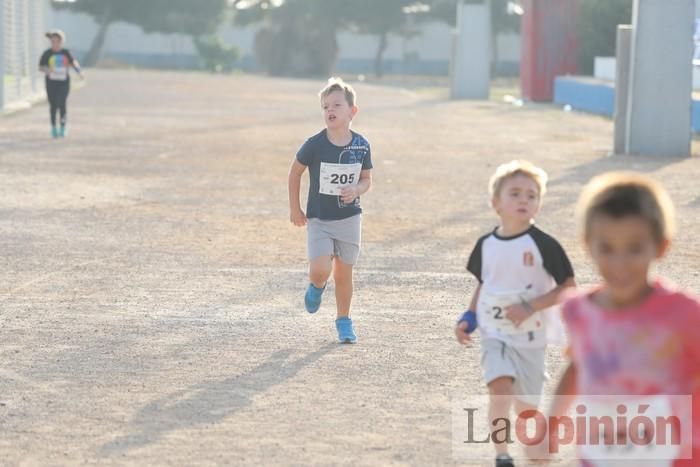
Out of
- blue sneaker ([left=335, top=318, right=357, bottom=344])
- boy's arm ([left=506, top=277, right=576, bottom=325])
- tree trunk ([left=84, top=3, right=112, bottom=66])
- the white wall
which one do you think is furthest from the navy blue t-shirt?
the white wall

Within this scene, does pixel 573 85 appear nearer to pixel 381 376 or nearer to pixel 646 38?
pixel 646 38

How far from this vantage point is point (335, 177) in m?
8.48

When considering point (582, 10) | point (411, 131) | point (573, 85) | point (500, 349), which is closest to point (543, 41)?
point (582, 10)

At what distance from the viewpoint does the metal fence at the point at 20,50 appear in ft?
112

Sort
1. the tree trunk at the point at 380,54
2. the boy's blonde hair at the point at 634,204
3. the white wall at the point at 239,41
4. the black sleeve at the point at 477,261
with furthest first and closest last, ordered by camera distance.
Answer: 1. the white wall at the point at 239,41
2. the tree trunk at the point at 380,54
3. the black sleeve at the point at 477,261
4. the boy's blonde hair at the point at 634,204

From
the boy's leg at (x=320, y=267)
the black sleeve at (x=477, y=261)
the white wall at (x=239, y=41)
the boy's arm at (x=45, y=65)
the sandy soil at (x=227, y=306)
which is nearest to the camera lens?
the black sleeve at (x=477, y=261)

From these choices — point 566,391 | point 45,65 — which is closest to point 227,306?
point 566,391

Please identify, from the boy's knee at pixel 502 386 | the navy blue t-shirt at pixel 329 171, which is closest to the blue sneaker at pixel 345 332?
the navy blue t-shirt at pixel 329 171

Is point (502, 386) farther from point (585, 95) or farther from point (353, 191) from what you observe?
point (585, 95)

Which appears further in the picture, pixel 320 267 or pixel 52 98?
pixel 52 98

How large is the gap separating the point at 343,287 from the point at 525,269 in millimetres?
3168

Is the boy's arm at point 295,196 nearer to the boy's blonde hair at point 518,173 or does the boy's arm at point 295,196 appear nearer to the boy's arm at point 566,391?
the boy's blonde hair at point 518,173

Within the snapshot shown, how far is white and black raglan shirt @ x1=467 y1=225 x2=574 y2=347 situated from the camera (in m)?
5.41

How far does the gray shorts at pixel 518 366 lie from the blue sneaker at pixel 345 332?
3.03 metres
